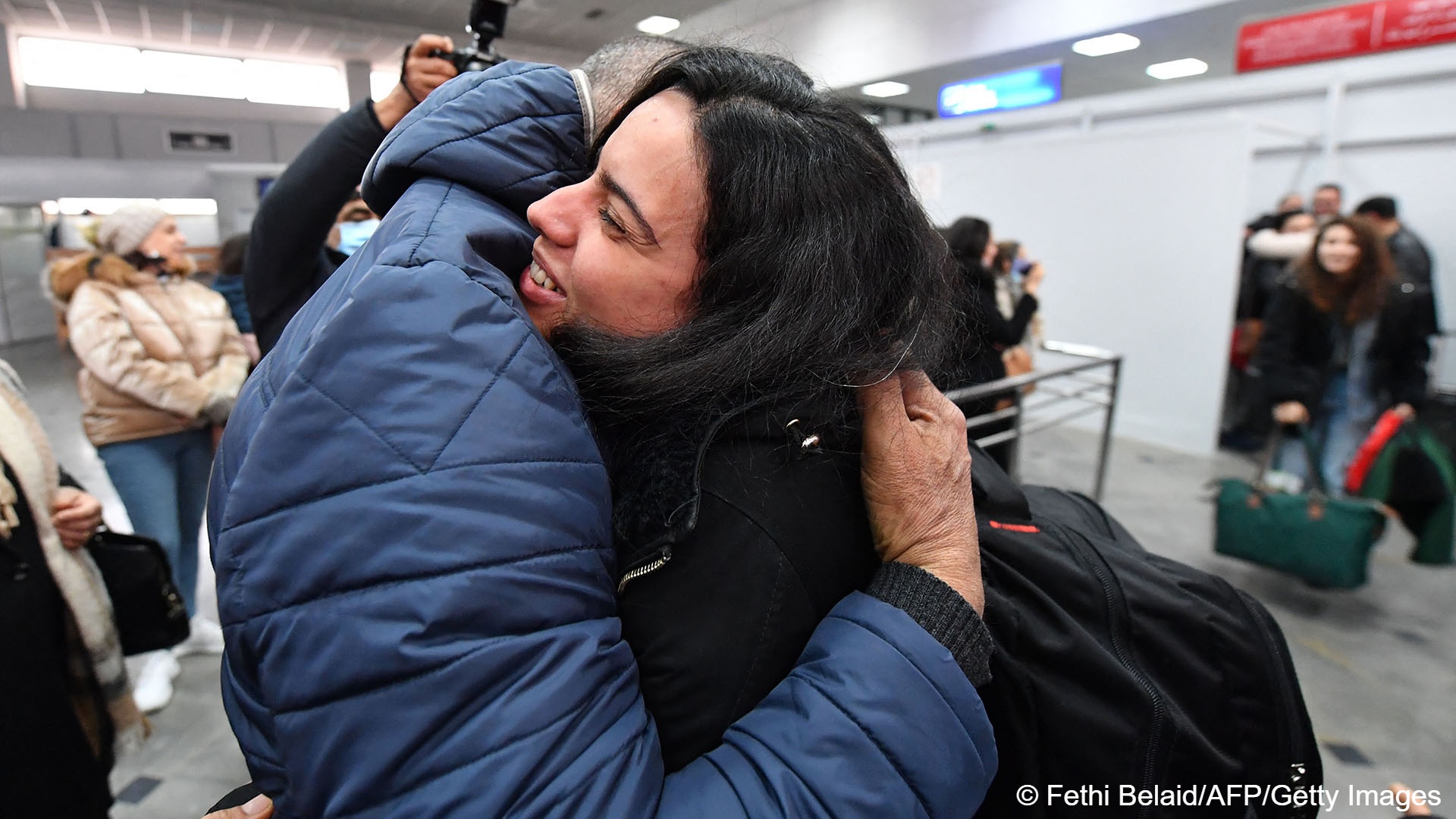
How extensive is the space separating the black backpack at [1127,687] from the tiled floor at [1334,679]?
5.65ft

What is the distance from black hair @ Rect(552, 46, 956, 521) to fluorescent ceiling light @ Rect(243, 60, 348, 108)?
1413 cm

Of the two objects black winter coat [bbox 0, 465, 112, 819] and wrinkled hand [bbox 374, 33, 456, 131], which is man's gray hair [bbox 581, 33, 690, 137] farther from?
black winter coat [bbox 0, 465, 112, 819]

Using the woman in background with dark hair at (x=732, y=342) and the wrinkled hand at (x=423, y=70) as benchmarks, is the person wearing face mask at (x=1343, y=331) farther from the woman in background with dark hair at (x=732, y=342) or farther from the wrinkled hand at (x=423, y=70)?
the wrinkled hand at (x=423, y=70)

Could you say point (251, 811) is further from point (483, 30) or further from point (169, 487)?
point (169, 487)

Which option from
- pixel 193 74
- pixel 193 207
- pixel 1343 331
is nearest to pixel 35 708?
pixel 1343 331

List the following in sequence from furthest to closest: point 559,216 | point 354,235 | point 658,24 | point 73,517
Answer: point 658,24 → point 354,235 → point 73,517 → point 559,216

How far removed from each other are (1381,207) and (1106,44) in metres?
3.72

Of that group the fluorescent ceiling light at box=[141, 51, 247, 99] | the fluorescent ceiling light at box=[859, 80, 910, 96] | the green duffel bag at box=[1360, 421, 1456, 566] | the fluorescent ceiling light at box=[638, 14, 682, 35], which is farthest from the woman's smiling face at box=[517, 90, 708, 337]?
the fluorescent ceiling light at box=[141, 51, 247, 99]

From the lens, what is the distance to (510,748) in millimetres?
496

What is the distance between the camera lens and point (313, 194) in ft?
4.63

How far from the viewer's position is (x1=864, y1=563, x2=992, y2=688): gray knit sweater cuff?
673 millimetres


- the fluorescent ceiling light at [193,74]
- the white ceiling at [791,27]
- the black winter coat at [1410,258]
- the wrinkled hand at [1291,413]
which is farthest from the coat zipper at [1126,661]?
the fluorescent ceiling light at [193,74]

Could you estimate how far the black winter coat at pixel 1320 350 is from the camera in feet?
10.9

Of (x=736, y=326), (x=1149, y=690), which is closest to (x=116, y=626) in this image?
(x=736, y=326)
